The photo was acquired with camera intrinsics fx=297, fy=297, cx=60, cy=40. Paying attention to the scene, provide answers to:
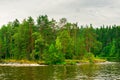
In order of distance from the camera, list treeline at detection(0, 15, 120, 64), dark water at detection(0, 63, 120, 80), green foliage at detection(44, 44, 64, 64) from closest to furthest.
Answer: dark water at detection(0, 63, 120, 80) → green foliage at detection(44, 44, 64, 64) → treeline at detection(0, 15, 120, 64)

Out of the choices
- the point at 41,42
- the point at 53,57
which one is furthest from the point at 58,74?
the point at 41,42

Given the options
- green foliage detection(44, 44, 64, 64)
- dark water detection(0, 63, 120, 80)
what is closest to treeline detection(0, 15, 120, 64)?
green foliage detection(44, 44, 64, 64)

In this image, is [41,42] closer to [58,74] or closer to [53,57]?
[53,57]

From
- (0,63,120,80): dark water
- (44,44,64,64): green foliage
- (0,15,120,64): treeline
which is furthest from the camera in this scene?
(0,15,120,64): treeline

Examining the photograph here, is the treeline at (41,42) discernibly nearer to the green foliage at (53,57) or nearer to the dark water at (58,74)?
the green foliage at (53,57)

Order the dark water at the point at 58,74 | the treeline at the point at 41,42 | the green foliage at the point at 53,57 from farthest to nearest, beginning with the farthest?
the treeline at the point at 41,42
the green foliage at the point at 53,57
the dark water at the point at 58,74

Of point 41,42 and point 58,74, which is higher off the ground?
point 41,42

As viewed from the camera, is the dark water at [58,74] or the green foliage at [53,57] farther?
the green foliage at [53,57]

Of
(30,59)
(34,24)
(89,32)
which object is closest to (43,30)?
(34,24)

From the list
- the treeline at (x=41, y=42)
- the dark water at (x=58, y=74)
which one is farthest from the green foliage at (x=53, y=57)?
the dark water at (x=58, y=74)

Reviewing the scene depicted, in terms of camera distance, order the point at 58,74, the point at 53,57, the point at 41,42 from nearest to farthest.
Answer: the point at 58,74
the point at 53,57
the point at 41,42

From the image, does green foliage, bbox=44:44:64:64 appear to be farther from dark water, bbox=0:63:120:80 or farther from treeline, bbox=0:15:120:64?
dark water, bbox=0:63:120:80

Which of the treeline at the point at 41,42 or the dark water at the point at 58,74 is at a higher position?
the treeline at the point at 41,42

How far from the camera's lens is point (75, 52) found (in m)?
120
